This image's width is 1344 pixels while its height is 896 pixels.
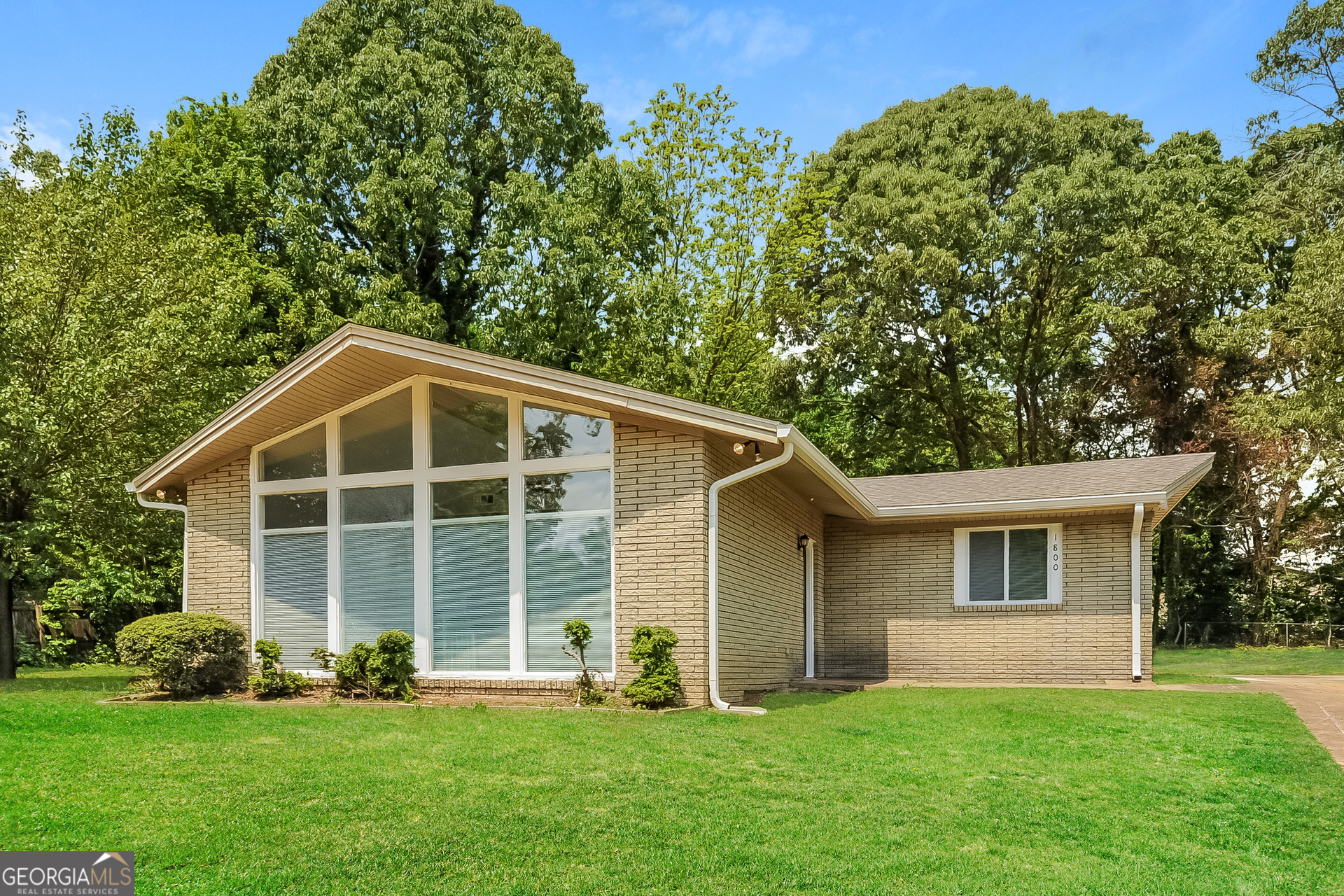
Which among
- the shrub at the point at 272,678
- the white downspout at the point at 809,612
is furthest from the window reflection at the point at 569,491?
the white downspout at the point at 809,612

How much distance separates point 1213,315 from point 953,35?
44.4ft

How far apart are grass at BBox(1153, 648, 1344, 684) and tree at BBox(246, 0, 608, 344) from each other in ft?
54.1

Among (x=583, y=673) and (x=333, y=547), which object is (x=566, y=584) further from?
(x=333, y=547)

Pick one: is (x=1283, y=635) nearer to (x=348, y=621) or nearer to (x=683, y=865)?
(x=348, y=621)

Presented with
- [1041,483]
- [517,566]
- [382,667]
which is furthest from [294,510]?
[1041,483]

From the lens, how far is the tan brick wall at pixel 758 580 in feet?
36.2

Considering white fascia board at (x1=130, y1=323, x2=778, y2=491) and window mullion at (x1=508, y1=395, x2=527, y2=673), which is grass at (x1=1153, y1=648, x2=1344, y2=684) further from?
window mullion at (x1=508, y1=395, x2=527, y2=673)

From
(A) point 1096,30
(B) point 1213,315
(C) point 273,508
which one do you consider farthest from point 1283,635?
(C) point 273,508

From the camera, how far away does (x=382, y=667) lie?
35.7ft

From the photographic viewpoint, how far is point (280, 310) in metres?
23.9

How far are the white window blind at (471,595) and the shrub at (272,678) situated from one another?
1631 millimetres

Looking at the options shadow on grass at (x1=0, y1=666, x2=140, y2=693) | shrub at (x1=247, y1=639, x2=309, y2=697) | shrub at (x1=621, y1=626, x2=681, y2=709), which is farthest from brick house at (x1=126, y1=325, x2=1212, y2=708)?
shadow on grass at (x1=0, y1=666, x2=140, y2=693)

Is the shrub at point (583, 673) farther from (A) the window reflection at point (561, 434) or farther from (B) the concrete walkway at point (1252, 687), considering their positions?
(B) the concrete walkway at point (1252, 687)

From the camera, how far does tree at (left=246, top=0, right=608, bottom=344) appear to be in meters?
23.4
